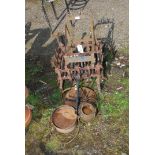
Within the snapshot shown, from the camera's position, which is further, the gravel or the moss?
the gravel

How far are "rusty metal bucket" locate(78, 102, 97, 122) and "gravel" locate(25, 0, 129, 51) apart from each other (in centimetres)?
272

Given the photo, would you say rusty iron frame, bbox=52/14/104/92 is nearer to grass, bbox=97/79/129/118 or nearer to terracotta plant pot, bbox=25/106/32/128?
grass, bbox=97/79/129/118

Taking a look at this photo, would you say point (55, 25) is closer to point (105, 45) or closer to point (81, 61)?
point (105, 45)

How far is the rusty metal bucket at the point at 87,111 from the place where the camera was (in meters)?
8.42

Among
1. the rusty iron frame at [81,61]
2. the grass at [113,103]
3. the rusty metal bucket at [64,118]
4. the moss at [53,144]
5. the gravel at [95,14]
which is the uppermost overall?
the gravel at [95,14]

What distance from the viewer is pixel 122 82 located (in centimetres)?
950

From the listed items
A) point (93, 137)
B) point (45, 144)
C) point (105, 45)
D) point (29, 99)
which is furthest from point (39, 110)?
point (105, 45)

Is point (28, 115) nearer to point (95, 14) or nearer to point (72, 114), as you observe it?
point (72, 114)

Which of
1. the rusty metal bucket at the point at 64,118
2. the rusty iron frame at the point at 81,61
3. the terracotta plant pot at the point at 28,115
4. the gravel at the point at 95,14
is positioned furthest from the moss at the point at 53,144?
the gravel at the point at 95,14

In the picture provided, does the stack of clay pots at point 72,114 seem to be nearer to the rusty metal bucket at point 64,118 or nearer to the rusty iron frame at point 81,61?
the rusty metal bucket at point 64,118

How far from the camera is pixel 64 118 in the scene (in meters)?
8.48

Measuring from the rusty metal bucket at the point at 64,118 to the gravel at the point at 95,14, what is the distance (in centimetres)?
289

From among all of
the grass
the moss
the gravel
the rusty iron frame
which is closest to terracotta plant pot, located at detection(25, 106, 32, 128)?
the moss

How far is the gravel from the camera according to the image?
→ 10852 millimetres
